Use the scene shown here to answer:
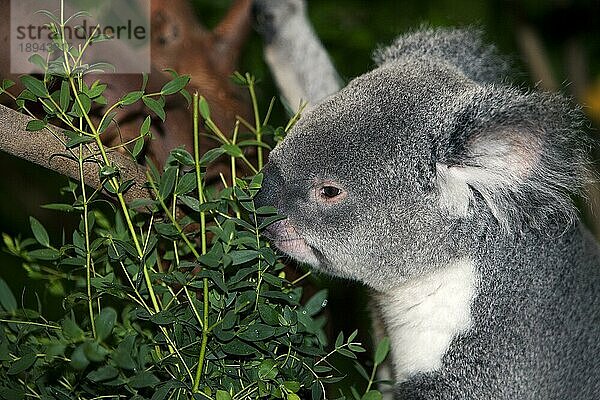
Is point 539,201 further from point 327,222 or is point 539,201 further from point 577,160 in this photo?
point 327,222

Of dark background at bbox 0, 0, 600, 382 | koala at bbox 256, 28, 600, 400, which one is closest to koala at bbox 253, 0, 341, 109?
dark background at bbox 0, 0, 600, 382

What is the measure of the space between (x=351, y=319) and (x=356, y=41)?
1437 mm

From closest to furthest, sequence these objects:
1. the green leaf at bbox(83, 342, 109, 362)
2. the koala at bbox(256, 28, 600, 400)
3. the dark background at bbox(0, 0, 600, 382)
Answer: the green leaf at bbox(83, 342, 109, 362)
the koala at bbox(256, 28, 600, 400)
the dark background at bbox(0, 0, 600, 382)

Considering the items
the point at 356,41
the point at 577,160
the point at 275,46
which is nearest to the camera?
the point at 577,160

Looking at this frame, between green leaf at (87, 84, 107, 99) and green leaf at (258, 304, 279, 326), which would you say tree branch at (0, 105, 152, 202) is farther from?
green leaf at (258, 304, 279, 326)

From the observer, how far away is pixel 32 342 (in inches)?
76.0

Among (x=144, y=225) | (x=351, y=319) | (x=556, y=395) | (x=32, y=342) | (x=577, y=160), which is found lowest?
(x=351, y=319)

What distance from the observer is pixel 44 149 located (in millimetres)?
1984

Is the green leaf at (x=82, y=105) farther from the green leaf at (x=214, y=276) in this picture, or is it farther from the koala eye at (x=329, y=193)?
the koala eye at (x=329, y=193)

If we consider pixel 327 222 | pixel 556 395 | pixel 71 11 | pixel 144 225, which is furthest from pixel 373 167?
pixel 71 11

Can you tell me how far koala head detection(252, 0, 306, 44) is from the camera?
3.23 metres

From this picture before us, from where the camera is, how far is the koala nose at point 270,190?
218cm

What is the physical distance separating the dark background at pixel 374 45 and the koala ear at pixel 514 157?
5.22 feet

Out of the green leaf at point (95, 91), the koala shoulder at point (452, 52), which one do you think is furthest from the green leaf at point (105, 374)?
the koala shoulder at point (452, 52)
